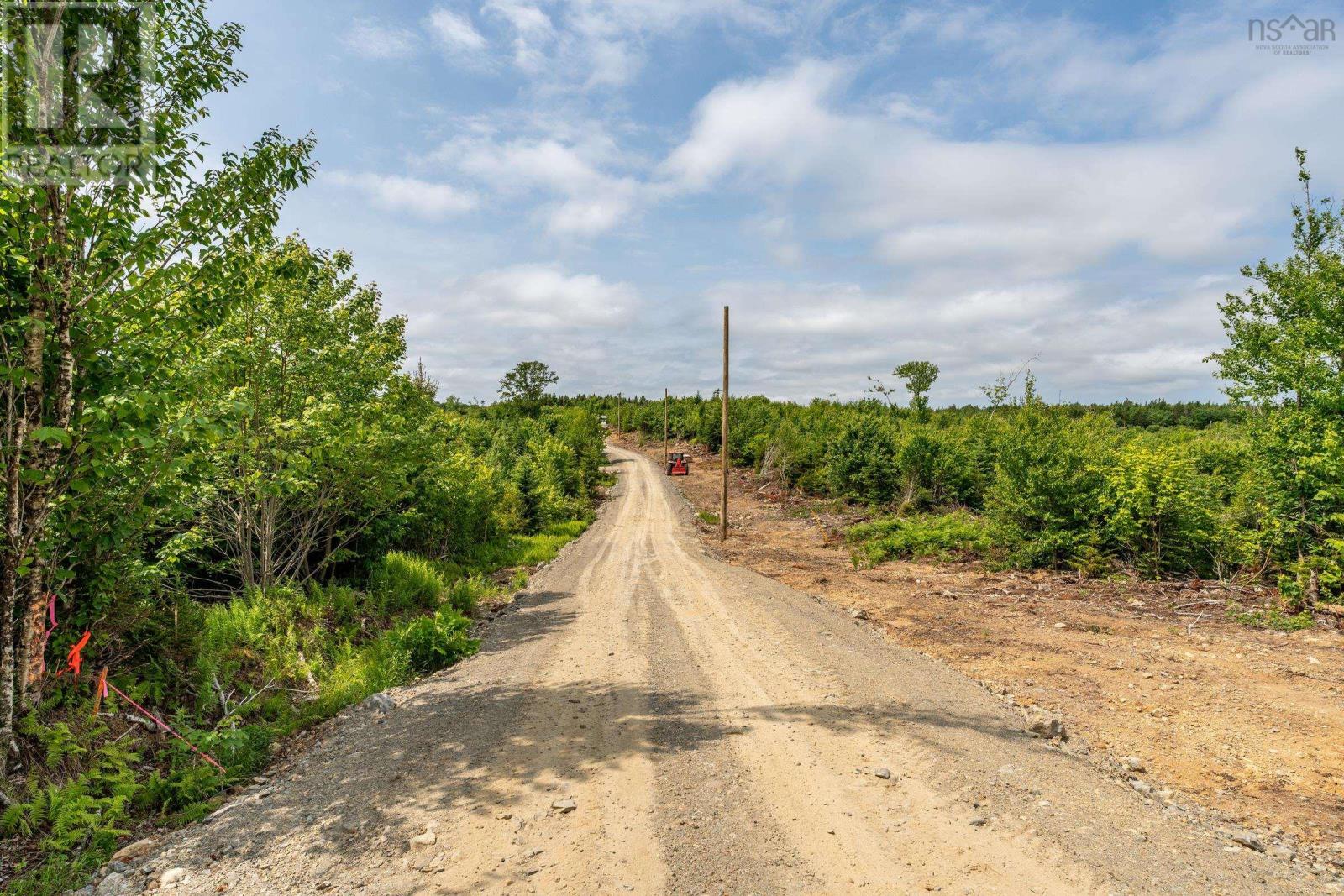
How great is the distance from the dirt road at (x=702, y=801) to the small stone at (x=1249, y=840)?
11 centimetres

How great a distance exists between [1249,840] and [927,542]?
556 inches

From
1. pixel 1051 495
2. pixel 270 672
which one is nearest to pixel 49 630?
pixel 270 672

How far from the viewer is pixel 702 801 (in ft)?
16.2

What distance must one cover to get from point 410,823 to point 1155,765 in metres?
6.80

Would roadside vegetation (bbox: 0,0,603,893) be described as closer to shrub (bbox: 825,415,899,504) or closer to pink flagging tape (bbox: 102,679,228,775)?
pink flagging tape (bbox: 102,679,228,775)

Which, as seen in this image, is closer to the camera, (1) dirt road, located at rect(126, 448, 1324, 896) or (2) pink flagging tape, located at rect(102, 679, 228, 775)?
(1) dirt road, located at rect(126, 448, 1324, 896)

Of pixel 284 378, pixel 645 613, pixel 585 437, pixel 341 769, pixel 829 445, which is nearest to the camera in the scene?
pixel 341 769

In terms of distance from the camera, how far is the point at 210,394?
8.28m

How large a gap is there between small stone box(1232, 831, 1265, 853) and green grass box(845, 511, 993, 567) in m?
12.5

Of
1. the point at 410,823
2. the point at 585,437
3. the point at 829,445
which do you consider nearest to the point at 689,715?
the point at 410,823

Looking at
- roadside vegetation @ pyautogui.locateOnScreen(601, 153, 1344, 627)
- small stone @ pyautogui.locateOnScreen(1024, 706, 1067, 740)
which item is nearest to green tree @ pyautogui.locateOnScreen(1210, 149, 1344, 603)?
roadside vegetation @ pyautogui.locateOnScreen(601, 153, 1344, 627)

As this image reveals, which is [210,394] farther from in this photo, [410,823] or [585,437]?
[585,437]

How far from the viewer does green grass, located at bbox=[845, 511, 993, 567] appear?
17.3 meters

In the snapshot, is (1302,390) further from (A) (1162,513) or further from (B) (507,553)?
(B) (507,553)
